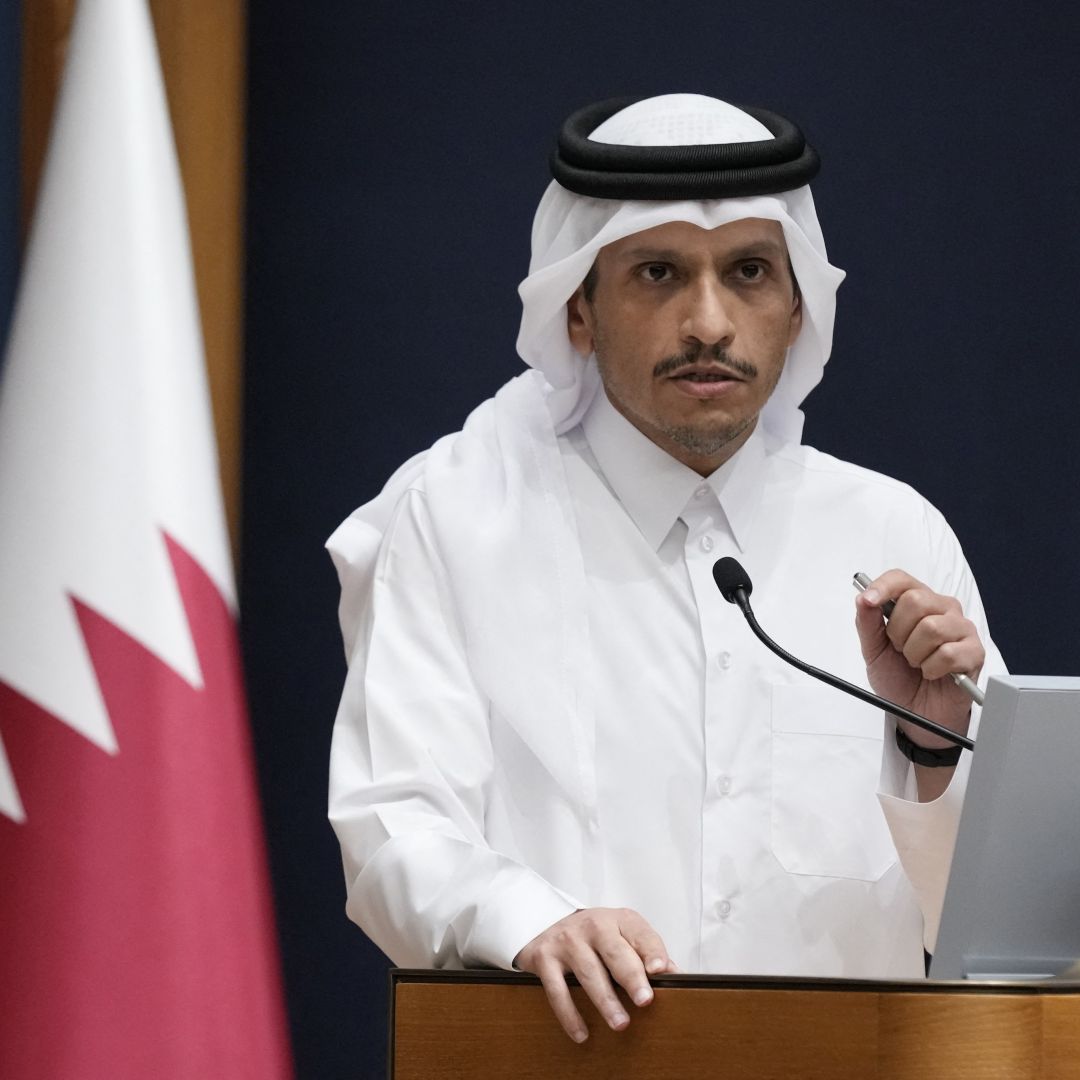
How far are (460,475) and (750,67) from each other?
1175mm

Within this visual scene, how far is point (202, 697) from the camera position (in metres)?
1.53

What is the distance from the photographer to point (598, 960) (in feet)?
4.85

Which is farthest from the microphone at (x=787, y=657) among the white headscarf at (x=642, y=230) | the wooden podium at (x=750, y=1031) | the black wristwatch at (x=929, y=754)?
the white headscarf at (x=642, y=230)

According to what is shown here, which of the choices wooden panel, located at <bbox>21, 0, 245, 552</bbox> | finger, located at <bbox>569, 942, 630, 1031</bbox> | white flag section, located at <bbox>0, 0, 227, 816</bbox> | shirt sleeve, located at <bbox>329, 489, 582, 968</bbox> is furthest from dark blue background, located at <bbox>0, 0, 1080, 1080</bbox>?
finger, located at <bbox>569, 942, 630, 1031</bbox>

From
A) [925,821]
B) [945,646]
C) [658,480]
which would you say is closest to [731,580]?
[945,646]

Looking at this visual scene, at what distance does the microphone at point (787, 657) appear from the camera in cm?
177

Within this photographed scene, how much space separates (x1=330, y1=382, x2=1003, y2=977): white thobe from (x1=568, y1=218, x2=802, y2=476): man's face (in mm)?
92

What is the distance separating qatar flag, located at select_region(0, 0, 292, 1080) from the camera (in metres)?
1.47

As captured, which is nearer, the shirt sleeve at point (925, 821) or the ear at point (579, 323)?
the shirt sleeve at point (925, 821)

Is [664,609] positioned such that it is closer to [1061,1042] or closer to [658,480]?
[658,480]

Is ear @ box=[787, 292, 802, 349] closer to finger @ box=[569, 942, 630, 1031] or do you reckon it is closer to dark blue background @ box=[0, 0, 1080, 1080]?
dark blue background @ box=[0, 0, 1080, 1080]

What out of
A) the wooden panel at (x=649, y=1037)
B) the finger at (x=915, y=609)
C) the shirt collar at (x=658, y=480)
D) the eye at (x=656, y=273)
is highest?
the eye at (x=656, y=273)

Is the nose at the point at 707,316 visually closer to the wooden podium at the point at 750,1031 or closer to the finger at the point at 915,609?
the finger at the point at 915,609

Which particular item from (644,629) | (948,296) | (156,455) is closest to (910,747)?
(644,629)
